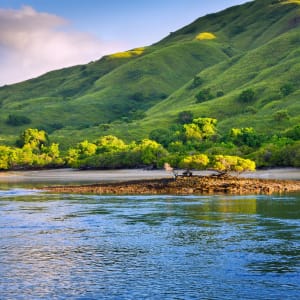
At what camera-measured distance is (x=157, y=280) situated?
3603 centimetres

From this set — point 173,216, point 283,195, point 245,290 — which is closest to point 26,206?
point 173,216

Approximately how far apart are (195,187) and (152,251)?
4730cm

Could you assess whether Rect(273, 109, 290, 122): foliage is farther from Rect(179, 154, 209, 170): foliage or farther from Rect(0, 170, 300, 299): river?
Rect(0, 170, 300, 299): river

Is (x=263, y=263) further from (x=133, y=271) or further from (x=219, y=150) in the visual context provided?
(x=219, y=150)

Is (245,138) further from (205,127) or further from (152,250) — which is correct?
(152,250)

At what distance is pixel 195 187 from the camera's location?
299 feet

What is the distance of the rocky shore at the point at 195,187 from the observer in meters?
88.7

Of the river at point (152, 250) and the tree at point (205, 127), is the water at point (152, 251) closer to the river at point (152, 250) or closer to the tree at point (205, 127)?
the river at point (152, 250)

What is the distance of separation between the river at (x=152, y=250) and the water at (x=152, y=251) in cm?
5

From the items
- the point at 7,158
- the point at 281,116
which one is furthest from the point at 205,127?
the point at 7,158

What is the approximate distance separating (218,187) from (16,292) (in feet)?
194

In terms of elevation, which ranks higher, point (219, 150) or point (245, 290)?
point (219, 150)

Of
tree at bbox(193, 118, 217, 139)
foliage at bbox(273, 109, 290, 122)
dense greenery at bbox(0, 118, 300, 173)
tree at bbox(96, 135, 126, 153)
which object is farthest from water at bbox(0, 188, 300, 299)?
foliage at bbox(273, 109, 290, 122)

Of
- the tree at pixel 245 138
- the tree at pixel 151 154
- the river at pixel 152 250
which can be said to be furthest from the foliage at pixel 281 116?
the river at pixel 152 250
